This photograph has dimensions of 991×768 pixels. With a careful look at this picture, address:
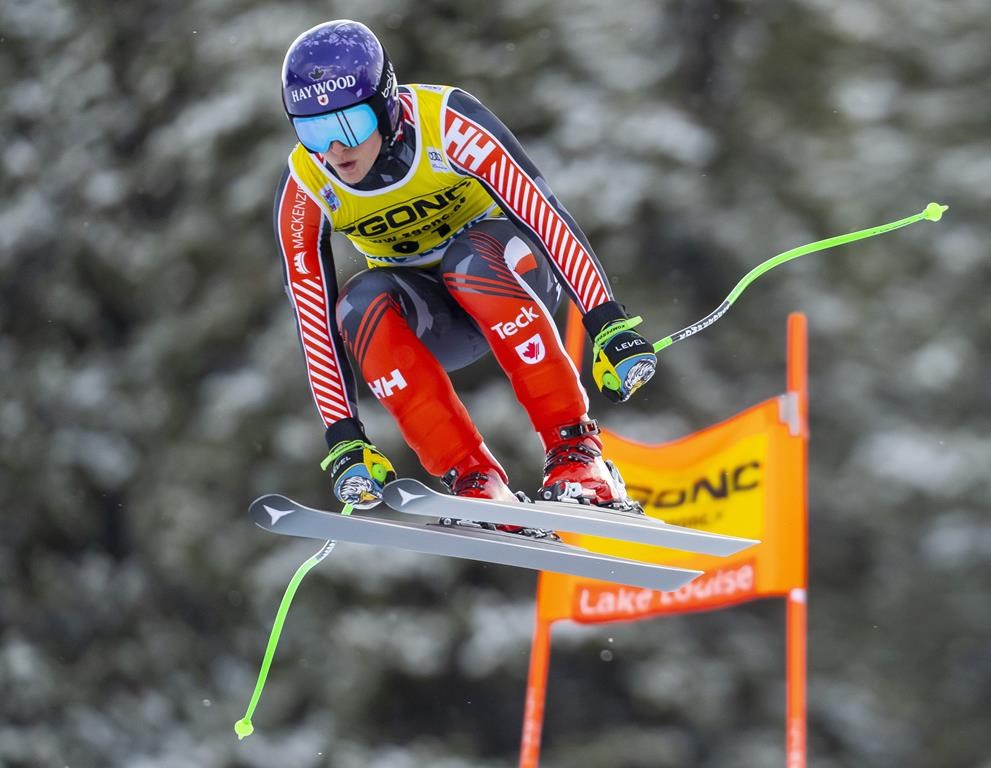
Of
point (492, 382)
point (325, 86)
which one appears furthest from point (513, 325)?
point (492, 382)

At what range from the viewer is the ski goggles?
3.14 m

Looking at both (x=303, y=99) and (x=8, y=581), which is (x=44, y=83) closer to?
(x=8, y=581)

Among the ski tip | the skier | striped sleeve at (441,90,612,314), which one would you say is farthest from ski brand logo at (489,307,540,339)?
the ski tip

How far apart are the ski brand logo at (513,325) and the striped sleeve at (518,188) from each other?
5.0 inches

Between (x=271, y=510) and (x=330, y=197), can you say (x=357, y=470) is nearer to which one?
(x=271, y=510)

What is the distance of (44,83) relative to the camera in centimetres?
923

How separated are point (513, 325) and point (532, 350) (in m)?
0.08

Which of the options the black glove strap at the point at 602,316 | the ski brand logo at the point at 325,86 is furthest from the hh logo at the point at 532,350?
the ski brand logo at the point at 325,86

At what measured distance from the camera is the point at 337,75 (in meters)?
3.13

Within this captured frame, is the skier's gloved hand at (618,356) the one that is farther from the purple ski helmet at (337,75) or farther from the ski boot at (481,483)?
the purple ski helmet at (337,75)

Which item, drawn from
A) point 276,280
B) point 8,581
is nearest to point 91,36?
point 276,280

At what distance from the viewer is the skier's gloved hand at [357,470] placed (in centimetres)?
335

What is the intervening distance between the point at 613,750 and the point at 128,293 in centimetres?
441

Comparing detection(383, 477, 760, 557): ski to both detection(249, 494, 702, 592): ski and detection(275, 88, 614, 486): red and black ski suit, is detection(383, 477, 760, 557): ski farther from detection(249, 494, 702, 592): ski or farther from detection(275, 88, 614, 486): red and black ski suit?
detection(275, 88, 614, 486): red and black ski suit
